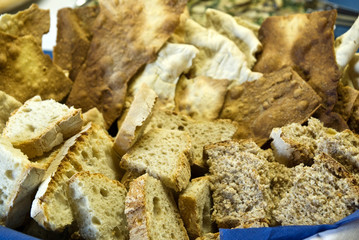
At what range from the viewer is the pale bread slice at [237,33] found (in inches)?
94.8

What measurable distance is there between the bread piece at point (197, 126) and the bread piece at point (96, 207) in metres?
0.55

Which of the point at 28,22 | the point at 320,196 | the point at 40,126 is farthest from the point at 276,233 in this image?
the point at 28,22

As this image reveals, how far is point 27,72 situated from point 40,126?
62 centimetres

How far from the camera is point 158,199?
154cm

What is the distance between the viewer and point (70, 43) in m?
2.42

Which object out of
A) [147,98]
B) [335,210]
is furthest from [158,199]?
[335,210]

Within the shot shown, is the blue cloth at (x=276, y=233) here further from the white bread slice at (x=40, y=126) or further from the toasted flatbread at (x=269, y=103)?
the white bread slice at (x=40, y=126)

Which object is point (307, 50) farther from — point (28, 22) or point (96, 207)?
point (28, 22)

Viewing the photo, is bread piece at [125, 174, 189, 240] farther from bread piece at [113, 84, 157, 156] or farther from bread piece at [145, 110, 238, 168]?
bread piece at [145, 110, 238, 168]

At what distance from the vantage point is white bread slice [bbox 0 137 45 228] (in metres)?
1.40

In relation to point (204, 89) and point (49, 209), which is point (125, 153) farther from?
point (204, 89)

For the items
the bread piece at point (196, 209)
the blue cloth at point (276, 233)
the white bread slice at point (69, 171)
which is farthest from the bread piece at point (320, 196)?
the white bread slice at point (69, 171)

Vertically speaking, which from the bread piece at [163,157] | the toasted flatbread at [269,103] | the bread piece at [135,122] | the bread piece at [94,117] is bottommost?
the toasted flatbread at [269,103]

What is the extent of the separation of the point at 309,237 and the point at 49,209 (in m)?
0.93
